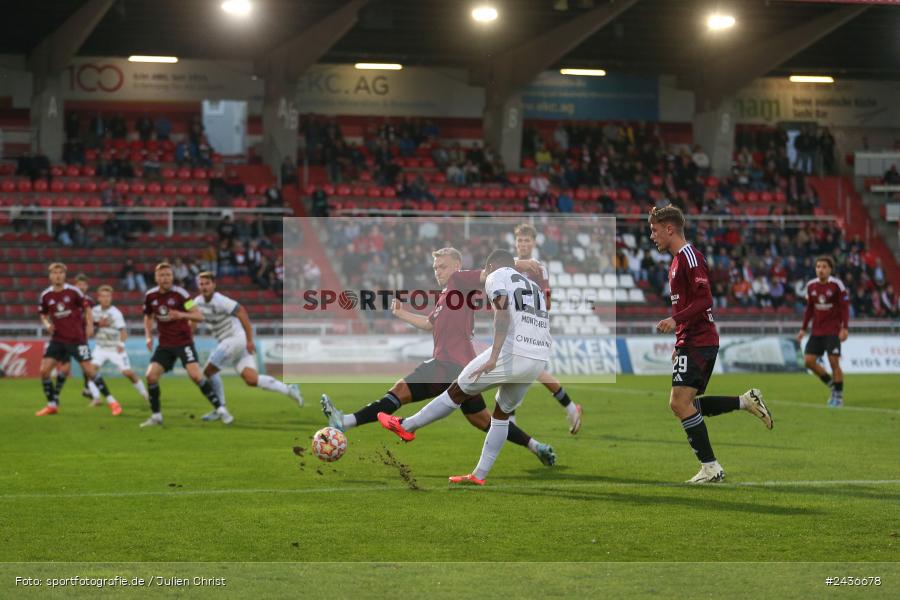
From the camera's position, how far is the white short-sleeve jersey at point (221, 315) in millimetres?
17786

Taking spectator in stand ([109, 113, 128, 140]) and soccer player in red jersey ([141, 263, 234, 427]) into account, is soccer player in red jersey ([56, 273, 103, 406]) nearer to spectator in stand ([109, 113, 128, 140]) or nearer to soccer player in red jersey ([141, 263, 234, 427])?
soccer player in red jersey ([141, 263, 234, 427])

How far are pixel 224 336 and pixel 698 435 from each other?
30.0ft

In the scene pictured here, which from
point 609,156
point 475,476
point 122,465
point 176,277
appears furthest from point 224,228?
point 475,476

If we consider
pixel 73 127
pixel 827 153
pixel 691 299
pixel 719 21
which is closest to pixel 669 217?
pixel 691 299

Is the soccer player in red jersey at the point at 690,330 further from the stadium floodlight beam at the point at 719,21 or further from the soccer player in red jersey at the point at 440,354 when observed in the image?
the stadium floodlight beam at the point at 719,21

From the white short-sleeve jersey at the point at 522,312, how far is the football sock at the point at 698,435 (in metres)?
1.31

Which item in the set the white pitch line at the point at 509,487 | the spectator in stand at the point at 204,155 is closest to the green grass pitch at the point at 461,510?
the white pitch line at the point at 509,487

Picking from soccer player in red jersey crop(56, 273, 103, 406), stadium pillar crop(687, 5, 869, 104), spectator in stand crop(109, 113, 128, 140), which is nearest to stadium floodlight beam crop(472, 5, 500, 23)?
stadium pillar crop(687, 5, 869, 104)

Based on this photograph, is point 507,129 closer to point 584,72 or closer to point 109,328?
point 584,72

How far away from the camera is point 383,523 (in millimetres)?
8805

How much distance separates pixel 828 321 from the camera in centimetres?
2017

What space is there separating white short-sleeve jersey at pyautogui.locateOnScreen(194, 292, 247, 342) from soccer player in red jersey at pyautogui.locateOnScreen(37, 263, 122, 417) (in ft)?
7.46

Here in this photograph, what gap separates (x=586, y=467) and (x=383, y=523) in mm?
3717

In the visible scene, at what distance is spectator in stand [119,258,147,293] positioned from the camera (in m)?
32.3
